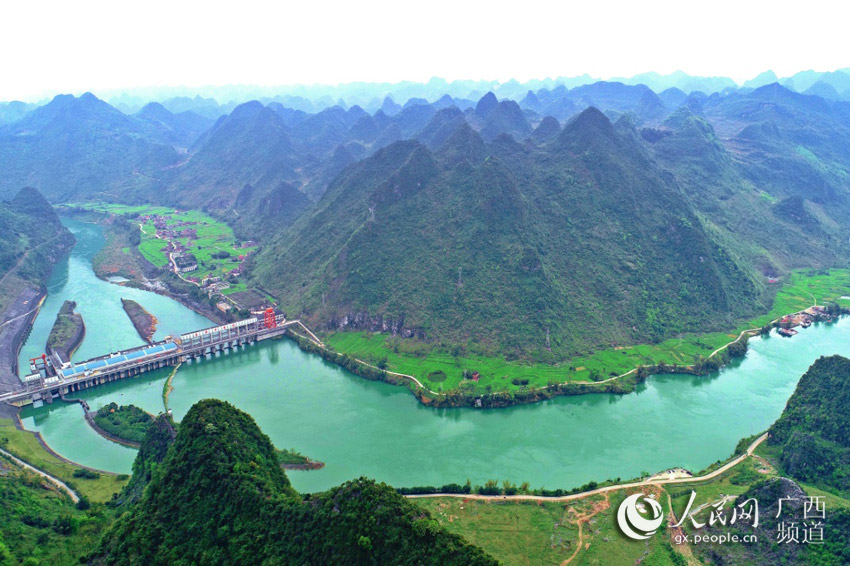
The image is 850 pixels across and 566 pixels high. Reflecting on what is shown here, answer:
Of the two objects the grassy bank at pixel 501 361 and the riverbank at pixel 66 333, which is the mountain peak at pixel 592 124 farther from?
Result: the riverbank at pixel 66 333

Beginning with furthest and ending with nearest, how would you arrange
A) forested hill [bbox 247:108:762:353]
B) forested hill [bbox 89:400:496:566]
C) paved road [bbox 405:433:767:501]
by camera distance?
forested hill [bbox 247:108:762:353]
paved road [bbox 405:433:767:501]
forested hill [bbox 89:400:496:566]

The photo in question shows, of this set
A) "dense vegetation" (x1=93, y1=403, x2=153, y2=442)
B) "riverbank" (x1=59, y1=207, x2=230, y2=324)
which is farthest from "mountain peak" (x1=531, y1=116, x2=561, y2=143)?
"dense vegetation" (x1=93, y1=403, x2=153, y2=442)

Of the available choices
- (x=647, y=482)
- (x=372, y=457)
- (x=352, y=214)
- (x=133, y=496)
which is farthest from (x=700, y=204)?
(x=133, y=496)

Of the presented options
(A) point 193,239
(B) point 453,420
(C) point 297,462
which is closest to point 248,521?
(C) point 297,462

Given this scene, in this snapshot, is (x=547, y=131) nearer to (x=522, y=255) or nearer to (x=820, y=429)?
(x=522, y=255)

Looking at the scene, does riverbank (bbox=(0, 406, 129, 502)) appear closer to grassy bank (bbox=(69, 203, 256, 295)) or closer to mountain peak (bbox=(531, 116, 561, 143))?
grassy bank (bbox=(69, 203, 256, 295))

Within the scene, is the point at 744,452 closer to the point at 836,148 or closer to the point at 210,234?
the point at 210,234

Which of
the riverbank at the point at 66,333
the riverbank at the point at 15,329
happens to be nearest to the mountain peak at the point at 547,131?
the riverbank at the point at 66,333
